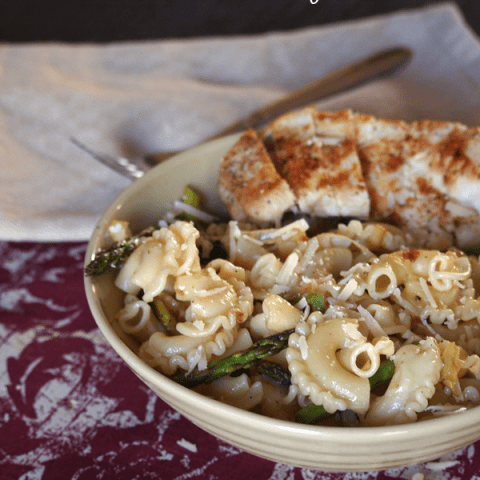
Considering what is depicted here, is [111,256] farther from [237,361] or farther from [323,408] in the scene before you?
[323,408]

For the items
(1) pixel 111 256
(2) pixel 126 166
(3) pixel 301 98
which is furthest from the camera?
(3) pixel 301 98

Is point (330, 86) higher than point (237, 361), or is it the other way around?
point (330, 86)

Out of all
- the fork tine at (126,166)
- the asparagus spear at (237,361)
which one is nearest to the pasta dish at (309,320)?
the asparagus spear at (237,361)

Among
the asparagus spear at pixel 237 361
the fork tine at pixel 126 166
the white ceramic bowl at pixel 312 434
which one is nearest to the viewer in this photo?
the white ceramic bowl at pixel 312 434

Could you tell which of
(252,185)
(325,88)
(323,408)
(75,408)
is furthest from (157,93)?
(323,408)

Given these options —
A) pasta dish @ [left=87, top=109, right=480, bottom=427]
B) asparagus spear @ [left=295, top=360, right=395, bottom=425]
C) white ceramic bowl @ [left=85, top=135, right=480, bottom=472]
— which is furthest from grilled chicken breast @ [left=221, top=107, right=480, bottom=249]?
white ceramic bowl @ [left=85, top=135, right=480, bottom=472]

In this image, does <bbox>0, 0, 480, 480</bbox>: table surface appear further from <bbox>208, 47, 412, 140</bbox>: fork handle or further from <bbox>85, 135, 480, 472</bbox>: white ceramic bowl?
<bbox>208, 47, 412, 140</bbox>: fork handle

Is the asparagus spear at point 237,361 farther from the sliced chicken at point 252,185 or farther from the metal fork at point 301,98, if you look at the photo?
the metal fork at point 301,98
